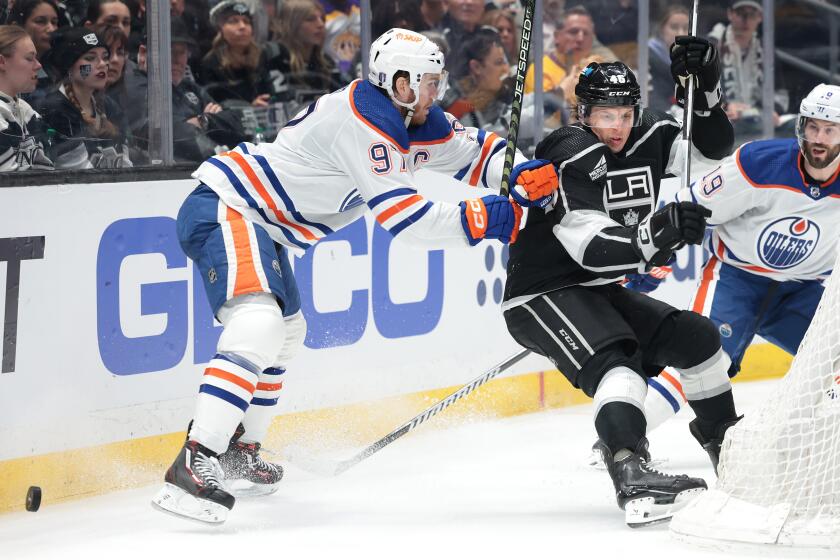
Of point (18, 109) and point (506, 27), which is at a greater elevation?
point (506, 27)

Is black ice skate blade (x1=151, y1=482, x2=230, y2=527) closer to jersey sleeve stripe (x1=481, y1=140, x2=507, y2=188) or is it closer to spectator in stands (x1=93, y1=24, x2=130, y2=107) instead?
jersey sleeve stripe (x1=481, y1=140, x2=507, y2=188)

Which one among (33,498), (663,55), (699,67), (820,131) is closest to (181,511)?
(33,498)

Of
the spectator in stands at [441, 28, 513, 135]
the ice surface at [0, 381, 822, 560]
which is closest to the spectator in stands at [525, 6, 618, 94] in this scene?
the spectator in stands at [441, 28, 513, 135]

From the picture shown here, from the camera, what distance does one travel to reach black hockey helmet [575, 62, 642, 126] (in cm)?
326

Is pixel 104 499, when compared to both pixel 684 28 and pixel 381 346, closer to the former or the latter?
pixel 381 346

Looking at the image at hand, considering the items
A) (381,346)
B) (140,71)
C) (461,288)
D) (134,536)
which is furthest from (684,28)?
(134,536)

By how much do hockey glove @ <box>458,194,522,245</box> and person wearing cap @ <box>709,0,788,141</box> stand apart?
10.1 feet

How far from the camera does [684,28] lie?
5887 millimetres

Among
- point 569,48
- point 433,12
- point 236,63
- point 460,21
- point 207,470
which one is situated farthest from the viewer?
point 569,48

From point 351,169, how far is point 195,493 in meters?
0.85

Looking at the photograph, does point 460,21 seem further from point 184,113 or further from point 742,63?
point 742,63

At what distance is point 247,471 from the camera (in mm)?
3822

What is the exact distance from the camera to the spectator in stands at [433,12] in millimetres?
5078

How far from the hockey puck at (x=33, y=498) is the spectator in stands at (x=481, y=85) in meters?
2.29
